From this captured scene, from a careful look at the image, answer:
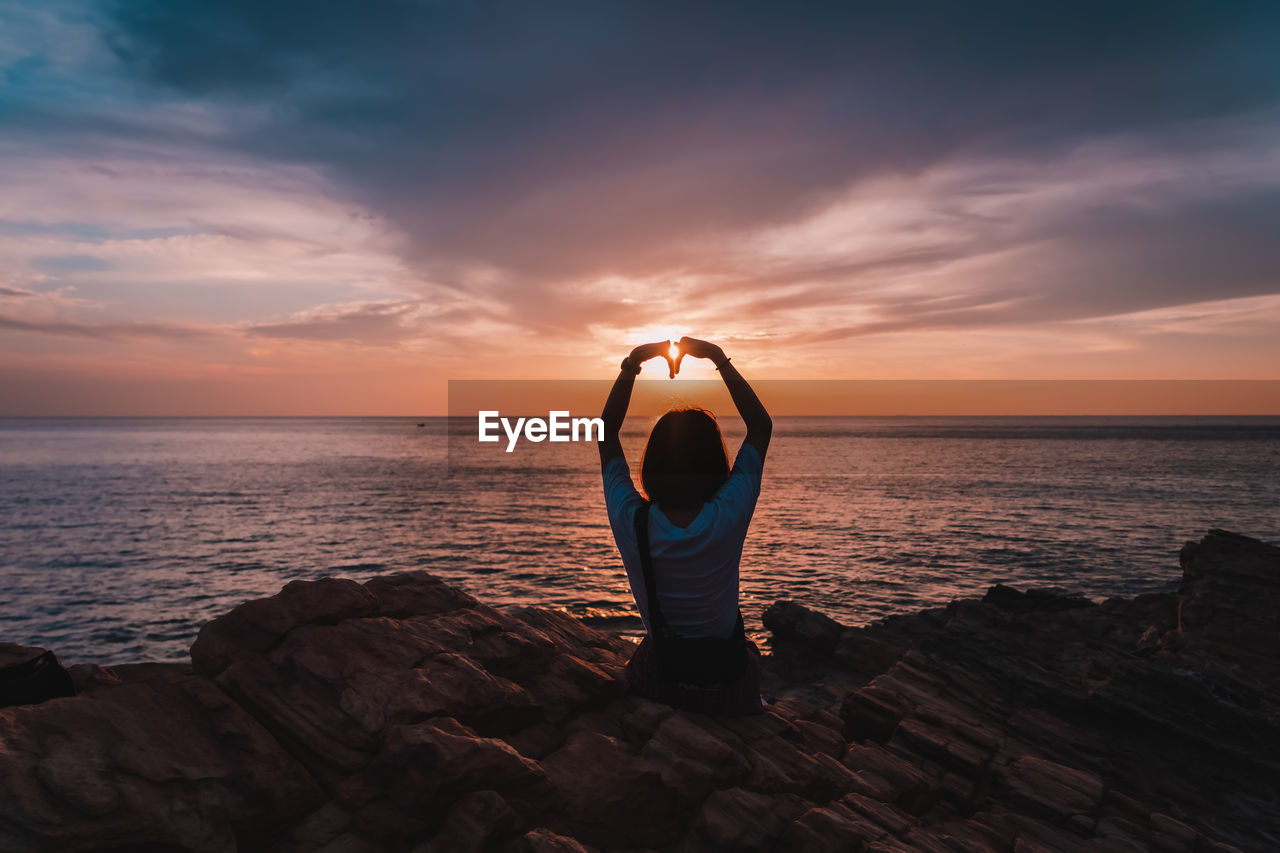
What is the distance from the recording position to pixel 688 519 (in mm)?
5191

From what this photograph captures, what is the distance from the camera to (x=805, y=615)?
1717cm

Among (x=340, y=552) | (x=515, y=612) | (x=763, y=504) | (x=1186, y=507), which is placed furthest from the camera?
(x=763, y=504)

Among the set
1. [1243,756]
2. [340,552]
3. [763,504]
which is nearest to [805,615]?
[1243,756]

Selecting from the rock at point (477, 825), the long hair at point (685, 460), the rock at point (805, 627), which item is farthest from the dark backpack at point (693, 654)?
the rock at point (805, 627)

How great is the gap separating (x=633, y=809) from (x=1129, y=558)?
40.7m

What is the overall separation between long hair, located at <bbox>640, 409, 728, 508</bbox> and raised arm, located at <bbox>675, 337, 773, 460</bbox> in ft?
1.44

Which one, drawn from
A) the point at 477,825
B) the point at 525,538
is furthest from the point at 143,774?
the point at 525,538

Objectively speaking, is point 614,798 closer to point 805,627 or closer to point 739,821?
point 739,821

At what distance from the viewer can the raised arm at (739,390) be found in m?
5.58

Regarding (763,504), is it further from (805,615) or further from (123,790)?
(123,790)

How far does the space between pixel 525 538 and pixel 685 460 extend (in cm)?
4011

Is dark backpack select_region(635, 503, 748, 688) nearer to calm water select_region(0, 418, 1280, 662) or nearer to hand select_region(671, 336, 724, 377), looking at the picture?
hand select_region(671, 336, 724, 377)

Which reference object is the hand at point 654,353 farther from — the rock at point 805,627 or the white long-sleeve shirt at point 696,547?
the rock at point 805,627

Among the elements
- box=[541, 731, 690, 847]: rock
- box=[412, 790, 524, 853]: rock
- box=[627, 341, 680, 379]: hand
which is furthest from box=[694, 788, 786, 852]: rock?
box=[627, 341, 680, 379]: hand
